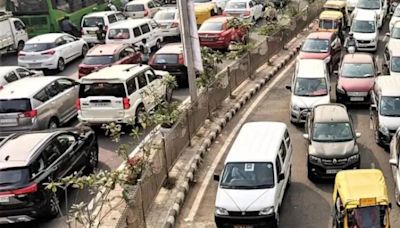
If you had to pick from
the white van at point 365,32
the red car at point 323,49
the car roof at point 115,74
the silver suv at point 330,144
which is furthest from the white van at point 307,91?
the white van at point 365,32

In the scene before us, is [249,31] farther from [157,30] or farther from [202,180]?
[202,180]

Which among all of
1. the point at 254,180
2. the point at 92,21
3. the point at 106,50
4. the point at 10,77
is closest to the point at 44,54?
the point at 106,50

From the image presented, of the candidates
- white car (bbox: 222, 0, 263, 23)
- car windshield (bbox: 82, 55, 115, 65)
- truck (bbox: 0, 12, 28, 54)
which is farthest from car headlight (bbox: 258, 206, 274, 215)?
white car (bbox: 222, 0, 263, 23)

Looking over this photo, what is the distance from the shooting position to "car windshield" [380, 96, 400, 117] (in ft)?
57.7

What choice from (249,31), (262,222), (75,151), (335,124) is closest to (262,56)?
(249,31)

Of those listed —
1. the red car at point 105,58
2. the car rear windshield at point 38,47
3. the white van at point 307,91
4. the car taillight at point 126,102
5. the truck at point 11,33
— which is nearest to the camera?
the car taillight at point 126,102

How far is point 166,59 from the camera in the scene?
2425 centimetres

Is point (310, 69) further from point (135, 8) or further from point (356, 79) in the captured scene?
point (135, 8)

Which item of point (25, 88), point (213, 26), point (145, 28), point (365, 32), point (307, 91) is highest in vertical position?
point (25, 88)

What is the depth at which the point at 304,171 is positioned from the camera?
16.2m

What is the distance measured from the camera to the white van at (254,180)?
1284 cm

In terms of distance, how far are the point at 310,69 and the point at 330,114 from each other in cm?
426

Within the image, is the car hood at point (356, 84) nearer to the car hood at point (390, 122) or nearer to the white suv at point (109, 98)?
the car hood at point (390, 122)

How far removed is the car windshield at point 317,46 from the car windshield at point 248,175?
12486mm
